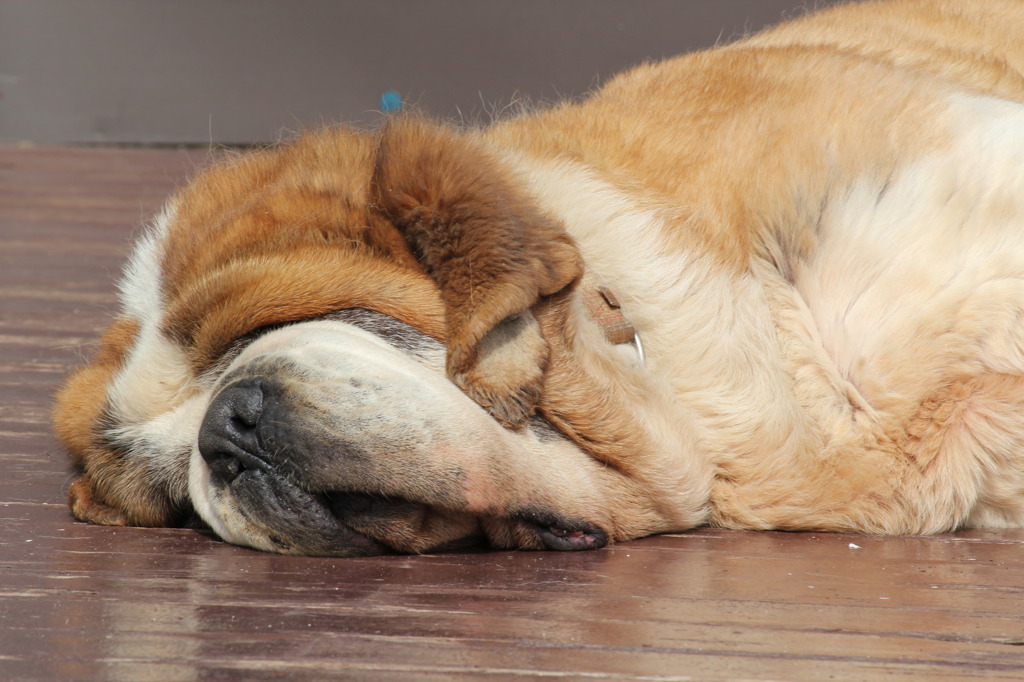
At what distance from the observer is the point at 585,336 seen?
2705 mm

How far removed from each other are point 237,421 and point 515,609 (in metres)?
0.72

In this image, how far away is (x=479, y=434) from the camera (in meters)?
2.46

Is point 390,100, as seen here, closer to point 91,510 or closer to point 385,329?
point 91,510

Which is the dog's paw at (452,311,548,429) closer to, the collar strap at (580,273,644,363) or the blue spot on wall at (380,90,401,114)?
the collar strap at (580,273,644,363)

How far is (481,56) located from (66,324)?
4132 mm

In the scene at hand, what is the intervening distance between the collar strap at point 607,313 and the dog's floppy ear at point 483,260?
15cm

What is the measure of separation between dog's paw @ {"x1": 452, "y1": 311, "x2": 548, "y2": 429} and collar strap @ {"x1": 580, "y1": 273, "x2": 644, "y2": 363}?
0.72 ft

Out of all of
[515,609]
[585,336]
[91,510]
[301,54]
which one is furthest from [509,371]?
[301,54]

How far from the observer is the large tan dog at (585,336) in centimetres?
251

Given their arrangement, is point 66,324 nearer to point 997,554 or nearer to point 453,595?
point 453,595

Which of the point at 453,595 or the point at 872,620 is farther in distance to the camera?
the point at 453,595

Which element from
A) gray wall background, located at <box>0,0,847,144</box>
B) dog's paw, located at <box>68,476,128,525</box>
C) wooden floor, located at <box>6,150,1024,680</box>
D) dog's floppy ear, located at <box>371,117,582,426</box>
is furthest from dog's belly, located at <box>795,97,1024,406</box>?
gray wall background, located at <box>0,0,847,144</box>

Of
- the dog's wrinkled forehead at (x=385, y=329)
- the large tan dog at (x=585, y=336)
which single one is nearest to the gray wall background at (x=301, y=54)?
the large tan dog at (x=585, y=336)

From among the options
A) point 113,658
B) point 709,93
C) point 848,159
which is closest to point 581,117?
point 709,93
